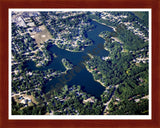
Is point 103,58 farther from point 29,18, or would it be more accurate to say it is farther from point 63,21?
point 29,18

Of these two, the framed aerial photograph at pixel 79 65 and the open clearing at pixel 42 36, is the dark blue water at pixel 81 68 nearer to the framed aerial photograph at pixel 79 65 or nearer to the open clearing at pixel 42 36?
the framed aerial photograph at pixel 79 65

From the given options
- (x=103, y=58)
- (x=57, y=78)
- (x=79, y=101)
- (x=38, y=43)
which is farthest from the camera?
(x=38, y=43)

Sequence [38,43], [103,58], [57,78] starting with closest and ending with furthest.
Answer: [57,78] < [103,58] < [38,43]

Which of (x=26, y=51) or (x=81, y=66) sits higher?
(x=26, y=51)

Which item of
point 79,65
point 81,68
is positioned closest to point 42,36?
point 79,65

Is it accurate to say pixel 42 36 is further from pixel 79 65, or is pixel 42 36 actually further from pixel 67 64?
pixel 79 65

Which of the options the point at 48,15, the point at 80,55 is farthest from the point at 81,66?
the point at 48,15

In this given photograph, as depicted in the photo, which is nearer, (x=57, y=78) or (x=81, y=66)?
(x=57, y=78)

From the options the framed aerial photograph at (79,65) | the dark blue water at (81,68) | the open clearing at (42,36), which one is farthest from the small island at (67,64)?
the open clearing at (42,36)

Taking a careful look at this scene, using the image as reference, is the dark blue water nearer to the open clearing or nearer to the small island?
the small island
